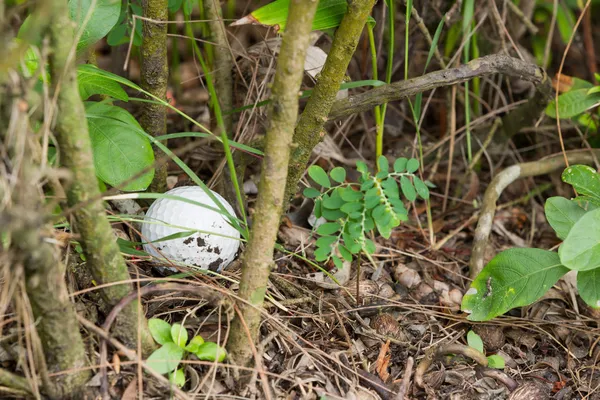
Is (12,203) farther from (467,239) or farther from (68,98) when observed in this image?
(467,239)

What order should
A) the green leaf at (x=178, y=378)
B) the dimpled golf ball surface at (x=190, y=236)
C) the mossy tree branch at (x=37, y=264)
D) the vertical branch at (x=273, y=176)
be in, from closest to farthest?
the mossy tree branch at (x=37, y=264) → the vertical branch at (x=273, y=176) → the green leaf at (x=178, y=378) → the dimpled golf ball surface at (x=190, y=236)

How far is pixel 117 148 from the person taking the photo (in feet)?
4.74

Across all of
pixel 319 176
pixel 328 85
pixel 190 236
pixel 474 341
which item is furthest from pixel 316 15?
pixel 474 341

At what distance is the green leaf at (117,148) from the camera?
1425 mm

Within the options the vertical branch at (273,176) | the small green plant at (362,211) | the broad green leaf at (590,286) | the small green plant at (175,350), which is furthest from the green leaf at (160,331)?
the broad green leaf at (590,286)

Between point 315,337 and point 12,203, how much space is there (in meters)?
0.79

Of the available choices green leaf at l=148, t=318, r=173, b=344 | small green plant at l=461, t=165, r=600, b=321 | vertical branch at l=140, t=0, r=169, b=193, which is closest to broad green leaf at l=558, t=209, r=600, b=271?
small green plant at l=461, t=165, r=600, b=321

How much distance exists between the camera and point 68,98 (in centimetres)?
104

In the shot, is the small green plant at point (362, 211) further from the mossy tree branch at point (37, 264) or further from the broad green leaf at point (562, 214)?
the mossy tree branch at point (37, 264)

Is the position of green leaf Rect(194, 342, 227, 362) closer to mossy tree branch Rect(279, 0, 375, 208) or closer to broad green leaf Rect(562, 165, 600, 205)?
mossy tree branch Rect(279, 0, 375, 208)

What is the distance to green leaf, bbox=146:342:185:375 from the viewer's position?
4.00ft

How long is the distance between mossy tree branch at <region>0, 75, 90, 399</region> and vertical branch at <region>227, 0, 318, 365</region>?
32 cm

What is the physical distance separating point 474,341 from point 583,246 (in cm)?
37

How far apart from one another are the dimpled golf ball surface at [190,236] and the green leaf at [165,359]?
0.31 m
